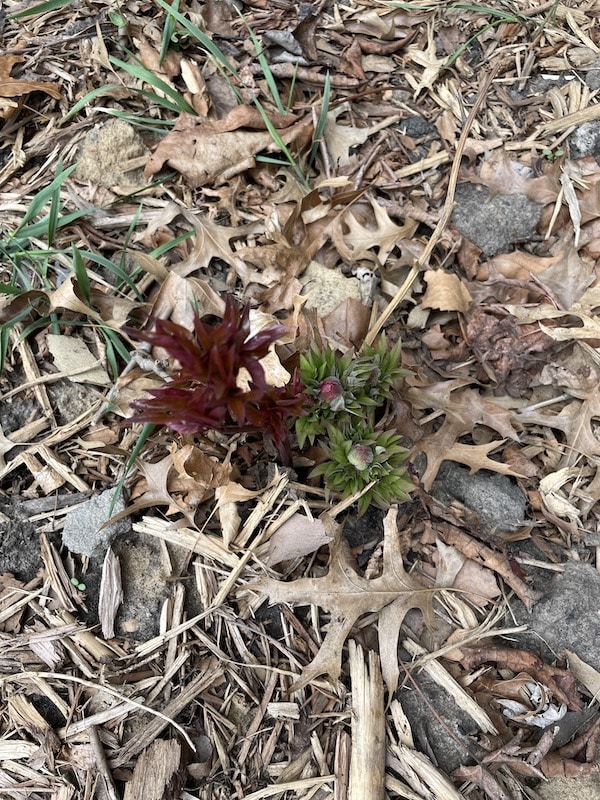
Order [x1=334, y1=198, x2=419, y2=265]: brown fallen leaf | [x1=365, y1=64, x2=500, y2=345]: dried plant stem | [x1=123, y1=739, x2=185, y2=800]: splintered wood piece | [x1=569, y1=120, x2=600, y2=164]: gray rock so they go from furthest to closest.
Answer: [x1=569, y1=120, x2=600, y2=164]: gray rock
[x1=334, y1=198, x2=419, y2=265]: brown fallen leaf
[x1=365, y1=64, x2=500, y2=345]: dried plant stem
[x1=123, y1=739, x2=185, y2=800]: splintered wood piece

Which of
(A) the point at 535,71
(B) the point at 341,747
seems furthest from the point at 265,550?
(A) the point at 535,71

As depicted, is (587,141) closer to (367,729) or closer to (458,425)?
(458,425)

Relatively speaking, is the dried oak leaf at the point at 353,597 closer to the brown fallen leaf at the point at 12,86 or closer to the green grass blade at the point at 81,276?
the green grass blade at the point at 81,276

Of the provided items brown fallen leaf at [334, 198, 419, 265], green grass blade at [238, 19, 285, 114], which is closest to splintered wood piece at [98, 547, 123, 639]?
brown fallen leaf at [334, 198, 419, 265]

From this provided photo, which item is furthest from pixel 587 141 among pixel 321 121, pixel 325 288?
pixel 325 288

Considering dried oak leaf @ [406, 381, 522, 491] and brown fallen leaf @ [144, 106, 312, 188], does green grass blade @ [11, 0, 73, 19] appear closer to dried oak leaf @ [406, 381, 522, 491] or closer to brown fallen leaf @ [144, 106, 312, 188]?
brown fallen leaf @ [144, 106, 312, 188]

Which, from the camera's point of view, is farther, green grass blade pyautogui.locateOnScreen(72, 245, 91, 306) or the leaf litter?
green grass blade pyautogui.locateOnScreen(72, 245, 91, 306)

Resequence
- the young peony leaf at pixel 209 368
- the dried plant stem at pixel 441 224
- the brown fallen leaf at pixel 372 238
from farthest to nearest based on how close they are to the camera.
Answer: the brown fallen leaf at pixel 372 238 < the dried plant stem at pixel 441 224 < the young peony leaf at pixel 209 368

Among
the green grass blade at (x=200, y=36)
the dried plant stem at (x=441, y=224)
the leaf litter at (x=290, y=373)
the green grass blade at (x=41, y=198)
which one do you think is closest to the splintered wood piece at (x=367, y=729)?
the leaf litter at (x=290, y=373)
